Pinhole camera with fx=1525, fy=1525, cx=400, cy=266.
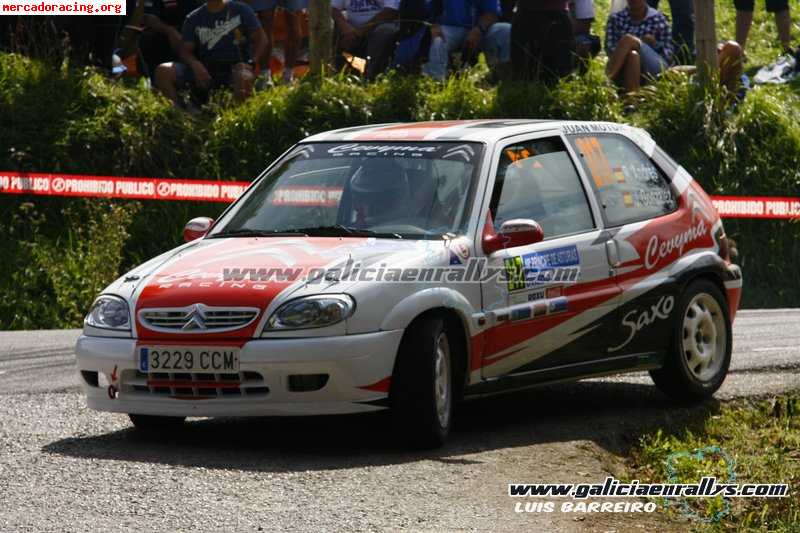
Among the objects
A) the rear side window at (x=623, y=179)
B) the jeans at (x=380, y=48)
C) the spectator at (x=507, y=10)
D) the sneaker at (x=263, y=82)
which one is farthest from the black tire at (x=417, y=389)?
the spectator at (x=507, y=10)

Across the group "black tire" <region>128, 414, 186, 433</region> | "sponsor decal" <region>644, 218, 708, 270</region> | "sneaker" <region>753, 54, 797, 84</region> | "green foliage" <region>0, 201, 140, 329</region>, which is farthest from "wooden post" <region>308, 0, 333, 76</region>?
"black tire" <region>128, 414, 186, 433</region>

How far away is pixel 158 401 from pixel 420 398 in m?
1.26

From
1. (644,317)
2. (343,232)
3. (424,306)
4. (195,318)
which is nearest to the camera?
(195,318)

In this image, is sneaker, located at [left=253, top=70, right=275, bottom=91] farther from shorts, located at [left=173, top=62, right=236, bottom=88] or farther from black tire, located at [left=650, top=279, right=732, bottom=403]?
black tire, located at [left=650, top=279, right=732, bottom=403]

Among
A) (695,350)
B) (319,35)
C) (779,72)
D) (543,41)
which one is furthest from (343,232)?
(779,72)

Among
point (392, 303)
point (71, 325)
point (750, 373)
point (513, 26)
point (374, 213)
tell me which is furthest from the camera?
point (513, 26)

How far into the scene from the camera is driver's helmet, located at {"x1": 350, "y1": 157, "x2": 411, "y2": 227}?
26.2 ft

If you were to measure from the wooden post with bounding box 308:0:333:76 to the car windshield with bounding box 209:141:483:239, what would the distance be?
7.91m

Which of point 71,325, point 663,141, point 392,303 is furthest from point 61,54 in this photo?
point 392,303

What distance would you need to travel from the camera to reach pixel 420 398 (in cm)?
723

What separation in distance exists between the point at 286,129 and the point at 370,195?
26.7ft

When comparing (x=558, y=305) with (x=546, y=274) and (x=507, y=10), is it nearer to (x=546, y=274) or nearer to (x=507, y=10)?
(x=546, y=274)

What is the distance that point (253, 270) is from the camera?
7402 millimetres

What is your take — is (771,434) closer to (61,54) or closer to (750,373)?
(750,373)
